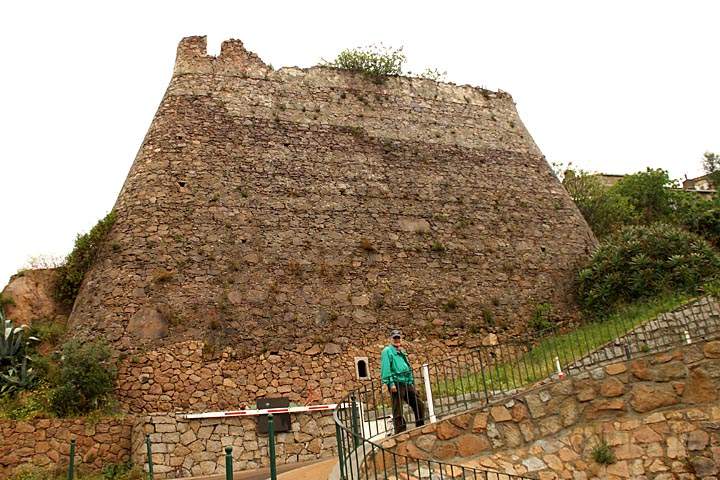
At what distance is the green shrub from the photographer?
11453 millimetres

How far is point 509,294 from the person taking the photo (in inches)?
675

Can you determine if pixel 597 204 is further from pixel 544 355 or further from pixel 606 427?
pixel 606 427

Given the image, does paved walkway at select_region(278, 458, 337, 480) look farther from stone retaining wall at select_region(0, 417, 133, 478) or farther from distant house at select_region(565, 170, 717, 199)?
distant house at select_region(565, 170, 717, 199)

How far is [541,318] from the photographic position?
1686 centimetres

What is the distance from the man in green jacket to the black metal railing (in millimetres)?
173

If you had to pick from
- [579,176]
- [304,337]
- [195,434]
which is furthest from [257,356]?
[579,176]

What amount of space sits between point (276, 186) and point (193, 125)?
108 inches

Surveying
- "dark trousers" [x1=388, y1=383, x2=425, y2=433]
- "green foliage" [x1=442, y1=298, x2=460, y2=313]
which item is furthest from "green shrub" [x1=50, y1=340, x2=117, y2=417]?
"green foliage" [x1=442, y1=298, x2=460, y2=313]

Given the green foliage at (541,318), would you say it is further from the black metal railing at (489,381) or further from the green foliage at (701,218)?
the green foliage at (701,218)

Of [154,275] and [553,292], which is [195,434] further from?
[553,292]

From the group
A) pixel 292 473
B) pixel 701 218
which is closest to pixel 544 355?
pixel 292 473

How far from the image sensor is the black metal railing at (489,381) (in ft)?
25.8

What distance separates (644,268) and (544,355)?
6.16 m

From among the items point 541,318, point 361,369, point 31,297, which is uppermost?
point 31,297
